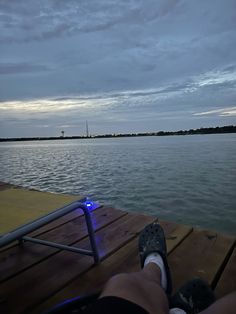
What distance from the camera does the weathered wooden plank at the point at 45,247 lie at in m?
2.72

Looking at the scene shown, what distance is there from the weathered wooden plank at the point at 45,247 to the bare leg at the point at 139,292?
1.56 metres

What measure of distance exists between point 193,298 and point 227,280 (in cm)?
71

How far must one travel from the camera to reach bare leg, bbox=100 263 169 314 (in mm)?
1244

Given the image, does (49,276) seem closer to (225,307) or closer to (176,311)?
(176,311)

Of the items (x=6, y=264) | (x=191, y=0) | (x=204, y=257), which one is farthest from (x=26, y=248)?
(x=191, y=0)

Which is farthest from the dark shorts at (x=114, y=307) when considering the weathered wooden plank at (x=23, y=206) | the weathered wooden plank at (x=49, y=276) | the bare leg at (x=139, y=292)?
the weathered wooden plank at (x=49, y=276)

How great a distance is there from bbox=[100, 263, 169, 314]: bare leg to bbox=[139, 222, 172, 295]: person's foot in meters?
0.55

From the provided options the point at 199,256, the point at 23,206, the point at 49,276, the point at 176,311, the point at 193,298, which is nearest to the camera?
the point at 176,311

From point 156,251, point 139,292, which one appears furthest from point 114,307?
point 156,251

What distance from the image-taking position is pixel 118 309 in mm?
1150

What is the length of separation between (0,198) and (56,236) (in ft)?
2.69

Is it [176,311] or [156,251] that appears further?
[156,251]

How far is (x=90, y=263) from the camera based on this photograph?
272 centimetres

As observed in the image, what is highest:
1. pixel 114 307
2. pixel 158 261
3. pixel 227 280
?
pixel 114 307
